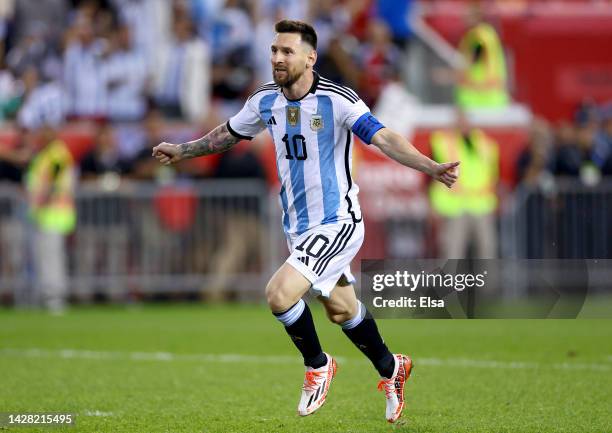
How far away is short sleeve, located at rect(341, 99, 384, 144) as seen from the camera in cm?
790

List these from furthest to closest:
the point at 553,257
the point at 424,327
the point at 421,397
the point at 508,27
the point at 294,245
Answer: the point at 508,27
the point at 553,257
the point at 424,327
the point at 421,397
the point at 294,245

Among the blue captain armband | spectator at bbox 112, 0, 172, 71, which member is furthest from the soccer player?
spectator at bbox 112, 0, 172, 71

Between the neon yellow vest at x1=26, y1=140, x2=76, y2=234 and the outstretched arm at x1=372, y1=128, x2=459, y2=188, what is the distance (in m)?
10.4

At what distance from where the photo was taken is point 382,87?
1966 cm

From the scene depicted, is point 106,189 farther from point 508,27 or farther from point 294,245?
point 294,245

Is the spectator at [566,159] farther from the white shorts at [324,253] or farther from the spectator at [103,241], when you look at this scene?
the white shorts at [324,253]

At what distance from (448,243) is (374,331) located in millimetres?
9620

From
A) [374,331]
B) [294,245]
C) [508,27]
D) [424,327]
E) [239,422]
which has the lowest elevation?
[424,327]

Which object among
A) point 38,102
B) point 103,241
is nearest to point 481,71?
point 103,241

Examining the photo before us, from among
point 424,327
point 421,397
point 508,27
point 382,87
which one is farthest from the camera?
point 508,27

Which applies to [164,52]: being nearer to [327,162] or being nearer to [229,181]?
[229,181]

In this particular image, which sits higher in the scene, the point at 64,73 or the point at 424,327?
the point at 64,73


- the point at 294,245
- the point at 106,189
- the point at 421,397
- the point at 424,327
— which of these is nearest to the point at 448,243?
the point at 424,327

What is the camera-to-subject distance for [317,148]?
8.09 metres
